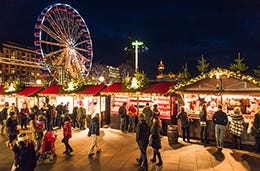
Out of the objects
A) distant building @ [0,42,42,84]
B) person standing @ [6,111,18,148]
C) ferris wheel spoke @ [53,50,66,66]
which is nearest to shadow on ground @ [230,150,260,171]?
person standing @ [6,111,18,148]

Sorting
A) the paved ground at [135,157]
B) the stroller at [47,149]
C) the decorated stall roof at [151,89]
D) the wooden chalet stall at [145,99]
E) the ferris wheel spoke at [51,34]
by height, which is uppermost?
the ferris wheel spoke at [51,34]

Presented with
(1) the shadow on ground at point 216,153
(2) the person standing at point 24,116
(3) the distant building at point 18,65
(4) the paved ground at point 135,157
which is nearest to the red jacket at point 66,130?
(4) the paved ground at point 135,157

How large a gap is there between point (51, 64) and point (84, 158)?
15.6 meters

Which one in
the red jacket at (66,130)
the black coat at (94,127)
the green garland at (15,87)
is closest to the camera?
the black coat at (94,127)

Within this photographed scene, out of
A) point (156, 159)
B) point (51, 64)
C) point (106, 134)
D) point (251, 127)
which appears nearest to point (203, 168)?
point (156, 159)

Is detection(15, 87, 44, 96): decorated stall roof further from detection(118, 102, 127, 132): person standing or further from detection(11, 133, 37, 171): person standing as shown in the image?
detection(11, 133, 37, 171): person standing

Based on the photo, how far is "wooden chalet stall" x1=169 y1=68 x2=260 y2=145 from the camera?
368 inches

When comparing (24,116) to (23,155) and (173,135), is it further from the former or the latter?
(23,155)

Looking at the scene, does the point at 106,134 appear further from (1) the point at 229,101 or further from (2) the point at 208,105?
(1) the point at 229,101

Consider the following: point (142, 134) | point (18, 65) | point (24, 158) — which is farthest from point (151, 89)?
point (18, 65)

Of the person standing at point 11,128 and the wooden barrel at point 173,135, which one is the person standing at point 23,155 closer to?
the person standing at point 11,128

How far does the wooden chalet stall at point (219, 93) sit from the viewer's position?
30.7 ft

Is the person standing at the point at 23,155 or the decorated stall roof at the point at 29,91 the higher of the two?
the decorated stall roof at the point at 29,91

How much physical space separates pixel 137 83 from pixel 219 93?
15.3 feet
